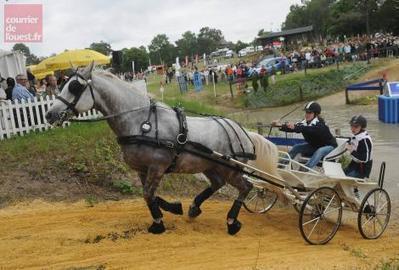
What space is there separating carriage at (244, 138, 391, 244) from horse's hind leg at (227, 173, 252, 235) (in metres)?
0.18

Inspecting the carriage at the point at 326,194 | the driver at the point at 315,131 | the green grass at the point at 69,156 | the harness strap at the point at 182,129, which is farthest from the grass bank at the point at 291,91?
the harness strap at the point at 182,129

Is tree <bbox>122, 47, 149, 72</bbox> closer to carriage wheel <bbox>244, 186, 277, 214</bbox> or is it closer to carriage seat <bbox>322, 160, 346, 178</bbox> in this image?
carriage wheel <bbox>244, 186, 277, 214</bbox>

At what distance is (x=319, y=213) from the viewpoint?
750 cm

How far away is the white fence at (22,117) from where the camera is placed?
1173cm

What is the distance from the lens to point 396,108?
70.3ft

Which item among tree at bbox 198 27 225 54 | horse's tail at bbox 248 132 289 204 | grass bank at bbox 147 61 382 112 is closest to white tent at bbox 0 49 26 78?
horse's tail at bbox 248 132 289 204

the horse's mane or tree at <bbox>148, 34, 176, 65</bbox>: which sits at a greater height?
tree at <bbox>148, 34, 176, 65</bbox>

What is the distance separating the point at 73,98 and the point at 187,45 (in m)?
103

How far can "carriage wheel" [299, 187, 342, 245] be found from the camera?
722cm

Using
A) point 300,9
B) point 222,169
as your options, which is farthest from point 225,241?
point 300,9

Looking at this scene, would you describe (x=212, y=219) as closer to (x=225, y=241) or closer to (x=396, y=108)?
(x=225, y=241)

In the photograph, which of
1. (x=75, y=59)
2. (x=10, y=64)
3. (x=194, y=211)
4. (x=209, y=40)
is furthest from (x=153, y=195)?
(x=209, y=40)

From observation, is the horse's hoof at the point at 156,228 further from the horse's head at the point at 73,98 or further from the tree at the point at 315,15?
the tree at the point at 315,15

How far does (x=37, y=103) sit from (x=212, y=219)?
21.4 feet
